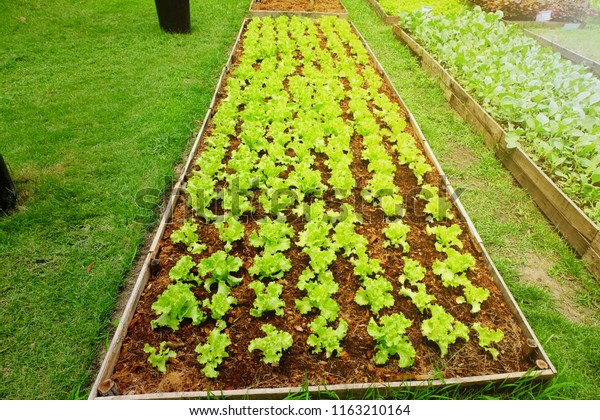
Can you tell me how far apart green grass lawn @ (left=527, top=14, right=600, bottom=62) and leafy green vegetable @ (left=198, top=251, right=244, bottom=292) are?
28.8ft

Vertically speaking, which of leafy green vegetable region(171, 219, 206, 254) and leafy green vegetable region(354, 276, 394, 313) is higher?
leafy green vegetable region(171, 219, 206, 254)

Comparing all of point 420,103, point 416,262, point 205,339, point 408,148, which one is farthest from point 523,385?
point 420,103

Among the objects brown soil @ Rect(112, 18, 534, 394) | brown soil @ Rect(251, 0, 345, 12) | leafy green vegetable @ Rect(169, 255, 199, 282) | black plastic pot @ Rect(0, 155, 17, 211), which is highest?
brown soil @ Rect(251, 0, 345, 12)

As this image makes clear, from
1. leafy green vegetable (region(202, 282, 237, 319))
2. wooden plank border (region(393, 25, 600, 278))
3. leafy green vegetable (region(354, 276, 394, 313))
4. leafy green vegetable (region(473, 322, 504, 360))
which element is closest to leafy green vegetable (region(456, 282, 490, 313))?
leafy green vegetable (region(473, 322, 504, 360))

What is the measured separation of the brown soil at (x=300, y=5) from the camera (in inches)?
402

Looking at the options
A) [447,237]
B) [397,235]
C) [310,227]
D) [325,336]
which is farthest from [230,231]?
[447,237]

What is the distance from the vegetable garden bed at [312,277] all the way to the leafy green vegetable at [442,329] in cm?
1

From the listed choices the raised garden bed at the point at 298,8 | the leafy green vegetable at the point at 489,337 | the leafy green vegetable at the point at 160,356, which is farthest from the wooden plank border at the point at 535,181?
the raised garden bed at the point at 298,8

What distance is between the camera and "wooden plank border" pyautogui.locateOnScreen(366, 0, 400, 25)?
9852 millimetres

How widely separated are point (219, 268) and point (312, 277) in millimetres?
848

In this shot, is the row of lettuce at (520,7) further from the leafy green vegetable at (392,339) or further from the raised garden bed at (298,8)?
the leafy green vegetable at (392,339)

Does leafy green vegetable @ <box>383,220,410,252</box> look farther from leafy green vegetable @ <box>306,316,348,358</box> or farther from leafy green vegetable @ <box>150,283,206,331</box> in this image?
leafy green vegetable @ <box>150,283,206,331</box>

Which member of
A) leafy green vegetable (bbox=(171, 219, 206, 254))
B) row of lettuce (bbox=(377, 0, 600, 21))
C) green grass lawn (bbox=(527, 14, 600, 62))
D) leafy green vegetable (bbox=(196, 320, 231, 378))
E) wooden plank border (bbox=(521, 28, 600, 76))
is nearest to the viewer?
leafy green vegetable (bbox=(196, 320, 231, 378))
